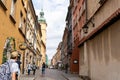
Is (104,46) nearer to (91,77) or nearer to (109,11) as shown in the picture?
(109,11)

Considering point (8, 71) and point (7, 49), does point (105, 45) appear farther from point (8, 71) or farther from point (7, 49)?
point (8, 71)

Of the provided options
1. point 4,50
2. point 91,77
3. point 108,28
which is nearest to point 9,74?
point 108,28

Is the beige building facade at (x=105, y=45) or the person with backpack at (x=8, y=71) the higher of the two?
the beige building facade at (x=105, y=45)

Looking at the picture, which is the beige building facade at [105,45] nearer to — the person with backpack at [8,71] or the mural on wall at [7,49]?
the mural on wall at [7,49]

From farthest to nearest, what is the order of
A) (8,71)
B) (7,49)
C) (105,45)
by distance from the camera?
(7,49), (105,45), (8,71)

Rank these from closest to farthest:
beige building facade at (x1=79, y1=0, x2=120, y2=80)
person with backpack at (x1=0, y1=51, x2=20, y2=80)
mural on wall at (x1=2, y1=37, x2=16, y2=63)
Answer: person with backpack at (x1=0, y1=51, x2=20, y2=80) → beige building facade at (x1=79, y1=0, x2=120, y2=80) → mural on wall at (x1=2, y1=37, x2=16, y2=63)

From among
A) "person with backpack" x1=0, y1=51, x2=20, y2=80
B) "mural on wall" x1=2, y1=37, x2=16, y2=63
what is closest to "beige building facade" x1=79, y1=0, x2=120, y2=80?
"mural on wall" x1=2, y1=37, x2=16, y2=63

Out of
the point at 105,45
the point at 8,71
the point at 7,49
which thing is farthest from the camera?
the point at 7,49

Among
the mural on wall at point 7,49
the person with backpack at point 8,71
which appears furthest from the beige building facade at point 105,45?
the person with backpack at point 8,71

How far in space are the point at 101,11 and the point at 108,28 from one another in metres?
2.47

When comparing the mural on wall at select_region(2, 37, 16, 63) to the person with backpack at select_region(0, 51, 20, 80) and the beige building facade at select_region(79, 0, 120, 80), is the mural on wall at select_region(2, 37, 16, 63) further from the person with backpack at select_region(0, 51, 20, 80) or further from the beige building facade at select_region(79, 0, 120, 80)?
the person with backpack at select_region(0, 51, 20, 80)

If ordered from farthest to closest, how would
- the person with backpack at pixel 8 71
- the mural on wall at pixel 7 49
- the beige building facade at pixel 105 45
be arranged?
the mural on wall at pixel 7 49
the beige building facade at pixel 105 45
the person with backpack at pixel 8 71

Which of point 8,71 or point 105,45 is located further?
point 105,45

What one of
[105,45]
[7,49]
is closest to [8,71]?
[105,45]
